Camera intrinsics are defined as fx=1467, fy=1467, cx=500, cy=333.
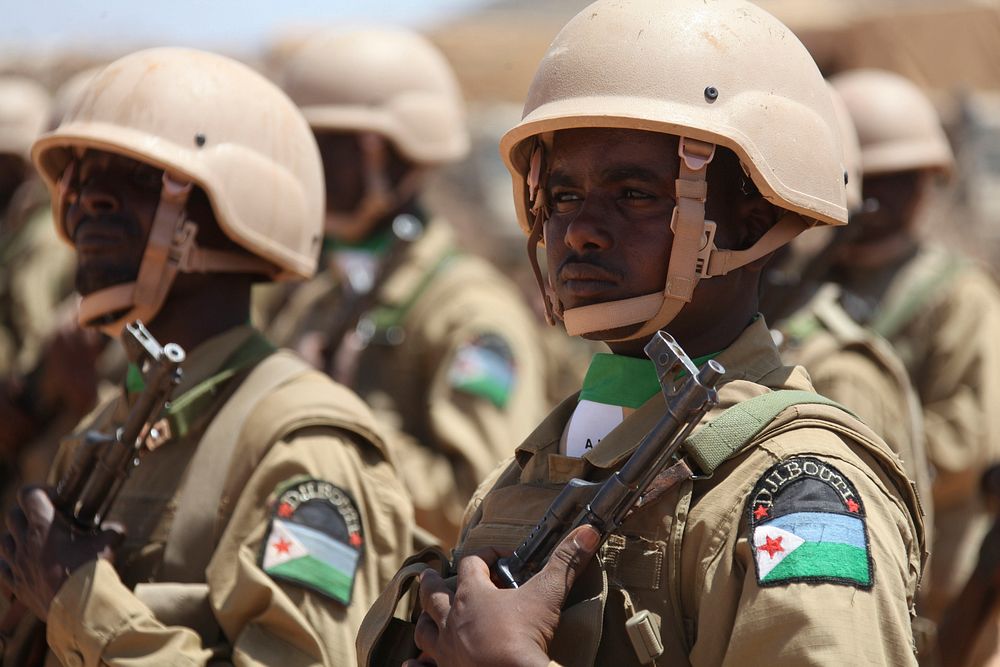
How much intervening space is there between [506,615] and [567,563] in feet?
0.48

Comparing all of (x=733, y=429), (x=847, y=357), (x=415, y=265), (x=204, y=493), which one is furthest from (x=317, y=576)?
(x=415, y=265)

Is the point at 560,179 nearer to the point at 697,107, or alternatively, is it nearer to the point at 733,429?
the point at 697,107

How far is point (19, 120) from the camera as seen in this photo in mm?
9547

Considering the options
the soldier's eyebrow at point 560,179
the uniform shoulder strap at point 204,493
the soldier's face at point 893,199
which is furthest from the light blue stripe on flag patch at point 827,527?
the soldier's face at point 893,199

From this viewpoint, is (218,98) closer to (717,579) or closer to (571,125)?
(571,125)

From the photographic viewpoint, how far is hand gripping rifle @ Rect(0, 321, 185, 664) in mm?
3660

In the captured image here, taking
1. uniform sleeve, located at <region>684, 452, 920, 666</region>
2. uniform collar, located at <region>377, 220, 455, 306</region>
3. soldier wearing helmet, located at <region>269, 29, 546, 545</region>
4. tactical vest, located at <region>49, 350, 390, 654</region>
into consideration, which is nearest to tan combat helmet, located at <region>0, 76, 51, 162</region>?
soldier wearing helmet, located at <region>269, 29, 546, 545</region>

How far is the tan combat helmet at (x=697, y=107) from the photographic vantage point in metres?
2.94

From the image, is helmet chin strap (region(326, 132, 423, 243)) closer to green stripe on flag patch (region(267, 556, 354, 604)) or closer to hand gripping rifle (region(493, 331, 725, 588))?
green stripe on flag patch (region(267, 556, 354, 604))

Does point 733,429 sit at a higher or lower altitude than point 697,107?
lower

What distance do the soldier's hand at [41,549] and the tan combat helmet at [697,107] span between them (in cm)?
138

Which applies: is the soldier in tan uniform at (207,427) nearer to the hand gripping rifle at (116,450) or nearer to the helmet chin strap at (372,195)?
the hand gripping rifle at (116,450)

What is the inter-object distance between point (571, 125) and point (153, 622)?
5.11ft

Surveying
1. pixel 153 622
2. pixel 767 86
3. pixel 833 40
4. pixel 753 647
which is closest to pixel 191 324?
pixel 153 622
